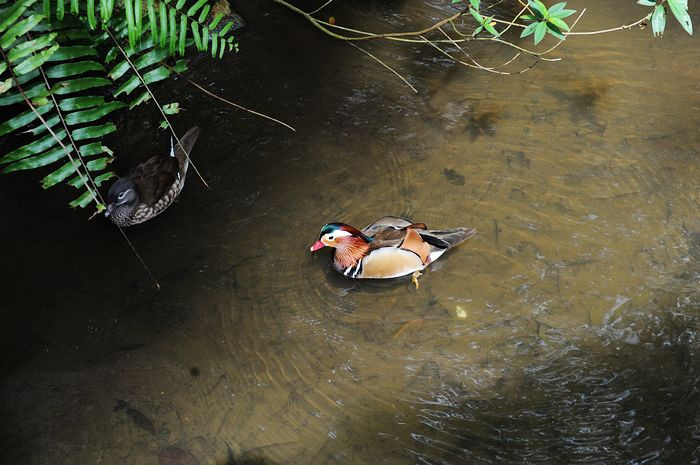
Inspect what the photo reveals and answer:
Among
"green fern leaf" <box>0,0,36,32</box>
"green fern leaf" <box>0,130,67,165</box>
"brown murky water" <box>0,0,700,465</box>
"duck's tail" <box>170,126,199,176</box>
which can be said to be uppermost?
"green fern leaf" <box>0,0,36,32</box>

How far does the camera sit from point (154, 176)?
4664mm

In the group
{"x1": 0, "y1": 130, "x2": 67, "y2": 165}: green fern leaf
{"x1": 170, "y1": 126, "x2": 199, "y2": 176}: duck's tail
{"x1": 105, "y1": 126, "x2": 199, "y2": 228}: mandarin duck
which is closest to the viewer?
{"x1": 0, "y1": 130, "x2": 67, "y2": 165}: green fern leaf

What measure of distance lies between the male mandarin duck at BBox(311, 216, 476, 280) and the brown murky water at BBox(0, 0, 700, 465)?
0.12 metres

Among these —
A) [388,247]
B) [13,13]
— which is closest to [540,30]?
[388,247]

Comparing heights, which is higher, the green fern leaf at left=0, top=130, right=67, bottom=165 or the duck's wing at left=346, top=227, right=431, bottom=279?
the green fern leaf at left=0, top=130, right=67, bottom=165

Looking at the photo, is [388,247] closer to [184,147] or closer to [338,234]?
[338,234]

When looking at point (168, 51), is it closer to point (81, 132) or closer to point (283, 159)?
point (81, 132)

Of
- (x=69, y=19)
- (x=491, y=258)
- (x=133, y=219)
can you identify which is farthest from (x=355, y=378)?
(x=69, y=19)

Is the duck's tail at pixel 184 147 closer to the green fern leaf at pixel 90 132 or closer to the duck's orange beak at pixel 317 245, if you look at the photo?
the duck's orange beak at pixel 317 245

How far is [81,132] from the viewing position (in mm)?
3283

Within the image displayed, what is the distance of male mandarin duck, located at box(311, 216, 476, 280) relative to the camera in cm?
417

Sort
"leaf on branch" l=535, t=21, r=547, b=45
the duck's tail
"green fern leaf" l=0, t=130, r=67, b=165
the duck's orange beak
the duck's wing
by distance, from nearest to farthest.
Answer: "green fern leaf" l=0, t=130, r=67, b=165, "leaf on branch" l=535, t=21, r=547, b=45, the duck's wing, the duck's orange beak, the duck's tail

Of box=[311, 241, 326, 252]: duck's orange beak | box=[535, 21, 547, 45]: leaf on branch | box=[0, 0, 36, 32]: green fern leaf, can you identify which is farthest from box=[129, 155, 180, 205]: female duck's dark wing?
box=[535, 21, 547, 45]: leaf on branch

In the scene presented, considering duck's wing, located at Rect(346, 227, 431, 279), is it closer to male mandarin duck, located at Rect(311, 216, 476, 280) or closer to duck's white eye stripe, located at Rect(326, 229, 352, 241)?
male mandarin duck, located at Rect(311, 216, 476, 280)
